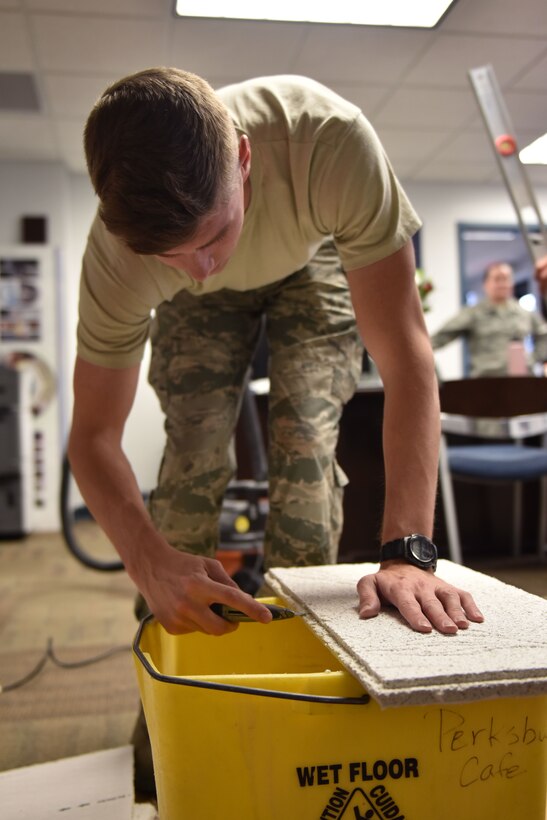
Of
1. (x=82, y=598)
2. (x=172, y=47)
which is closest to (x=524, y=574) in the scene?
(x=82, y=598)

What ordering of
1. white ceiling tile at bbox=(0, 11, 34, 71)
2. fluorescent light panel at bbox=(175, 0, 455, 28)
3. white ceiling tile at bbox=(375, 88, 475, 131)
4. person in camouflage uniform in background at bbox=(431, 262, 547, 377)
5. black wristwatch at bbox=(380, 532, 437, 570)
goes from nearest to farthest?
black wristwatch at bbox=(380, 532, 437, 570)
fluorescent light panel at bbox=(175, 0, 455, 28)
white ceiling tile at bbox=(0, 11, 34, 71)
white ceiling tile at bbox=(375, 88, 475, 131)
person in camouflage uniform in background at bbox=(431, 262, 547, 377)

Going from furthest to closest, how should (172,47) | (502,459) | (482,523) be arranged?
(172,47) < (482,523) < (502,459)

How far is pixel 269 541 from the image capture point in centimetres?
93

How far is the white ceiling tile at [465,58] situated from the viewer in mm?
988

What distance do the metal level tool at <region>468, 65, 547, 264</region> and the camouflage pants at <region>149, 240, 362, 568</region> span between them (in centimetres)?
27

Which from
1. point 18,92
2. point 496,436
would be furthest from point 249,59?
point 496,436

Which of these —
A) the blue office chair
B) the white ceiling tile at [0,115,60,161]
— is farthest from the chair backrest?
the white ceiling tile at [0,115,60,161]

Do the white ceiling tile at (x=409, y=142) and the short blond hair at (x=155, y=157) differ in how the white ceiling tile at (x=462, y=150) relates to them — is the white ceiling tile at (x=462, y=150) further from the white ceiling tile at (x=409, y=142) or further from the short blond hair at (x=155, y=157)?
the short blond hair at (x=155, y=157)

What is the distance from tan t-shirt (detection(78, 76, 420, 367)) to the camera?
73cm

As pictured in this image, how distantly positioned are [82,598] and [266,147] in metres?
1.70

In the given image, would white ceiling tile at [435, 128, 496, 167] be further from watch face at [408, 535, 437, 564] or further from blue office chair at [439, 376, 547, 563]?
watch face at [408, 535, 437, 564]

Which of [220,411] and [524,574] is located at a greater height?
[220,411]

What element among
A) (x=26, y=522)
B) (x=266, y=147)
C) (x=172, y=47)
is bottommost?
(x=26, y=522)

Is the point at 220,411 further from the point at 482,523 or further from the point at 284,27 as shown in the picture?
the point at 284,27
